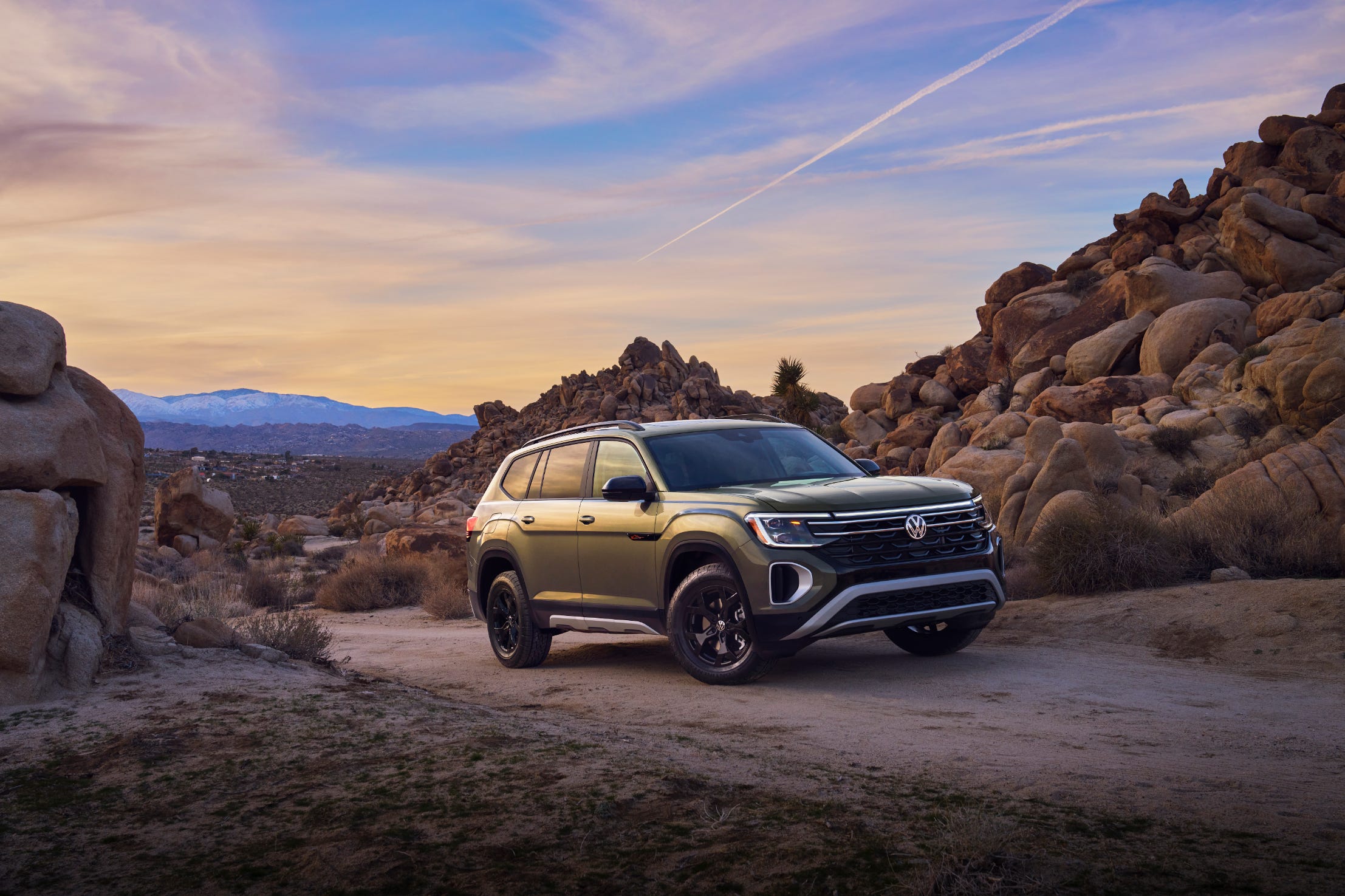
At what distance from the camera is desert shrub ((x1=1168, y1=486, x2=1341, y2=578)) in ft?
39.2

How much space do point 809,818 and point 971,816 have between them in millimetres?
664

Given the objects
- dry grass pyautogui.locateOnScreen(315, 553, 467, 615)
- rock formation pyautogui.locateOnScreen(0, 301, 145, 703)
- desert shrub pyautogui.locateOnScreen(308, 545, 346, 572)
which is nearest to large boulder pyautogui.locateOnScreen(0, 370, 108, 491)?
rock formation pyautogui.locateOnScreen(0, 301, 145, 703)

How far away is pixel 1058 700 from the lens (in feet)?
24.9

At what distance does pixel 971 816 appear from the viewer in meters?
4.26

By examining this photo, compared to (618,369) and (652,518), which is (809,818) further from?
(618,369)

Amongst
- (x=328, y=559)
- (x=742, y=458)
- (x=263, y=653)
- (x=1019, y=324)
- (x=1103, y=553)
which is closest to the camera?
(x=263, y=653)

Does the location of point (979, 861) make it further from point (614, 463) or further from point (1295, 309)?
point (1295, 309)

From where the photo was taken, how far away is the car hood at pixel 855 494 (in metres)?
7.95

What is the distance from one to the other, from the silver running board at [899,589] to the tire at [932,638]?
33.6 inches

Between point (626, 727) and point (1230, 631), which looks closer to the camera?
point (626, 727)

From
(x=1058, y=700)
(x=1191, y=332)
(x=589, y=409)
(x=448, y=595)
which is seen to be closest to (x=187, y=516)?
(x=448, y=595)

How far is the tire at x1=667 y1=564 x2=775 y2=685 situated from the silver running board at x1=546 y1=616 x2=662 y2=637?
36 centimetres

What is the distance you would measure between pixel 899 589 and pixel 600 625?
2.67 m

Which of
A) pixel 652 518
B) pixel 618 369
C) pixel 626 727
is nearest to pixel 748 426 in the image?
pixel 652 518
